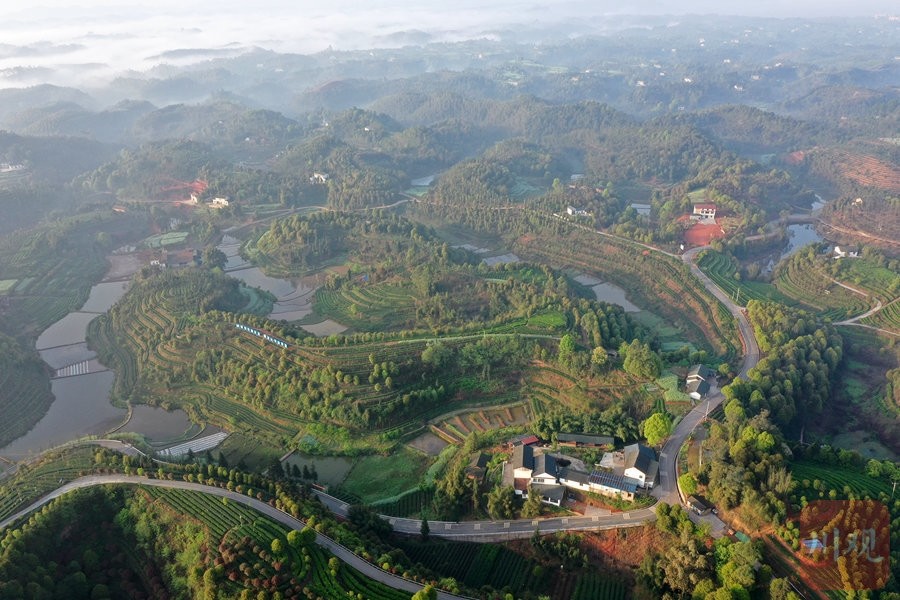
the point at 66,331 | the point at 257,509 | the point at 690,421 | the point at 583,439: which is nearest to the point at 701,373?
the point at 690,421

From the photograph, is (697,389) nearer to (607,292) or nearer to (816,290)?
(607,292)

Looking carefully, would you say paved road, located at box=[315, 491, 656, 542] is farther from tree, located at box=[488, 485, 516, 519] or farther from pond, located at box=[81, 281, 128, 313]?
pond, located at box=[81, 281, 128, 313]

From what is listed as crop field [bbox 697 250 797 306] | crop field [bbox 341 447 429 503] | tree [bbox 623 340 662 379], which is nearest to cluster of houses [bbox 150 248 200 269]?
crop field [bbox 341 447 429 503]

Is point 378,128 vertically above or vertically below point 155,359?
above

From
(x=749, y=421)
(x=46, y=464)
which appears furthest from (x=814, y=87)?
(x=46, y=464)

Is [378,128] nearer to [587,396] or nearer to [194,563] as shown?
Result: [587,396]
